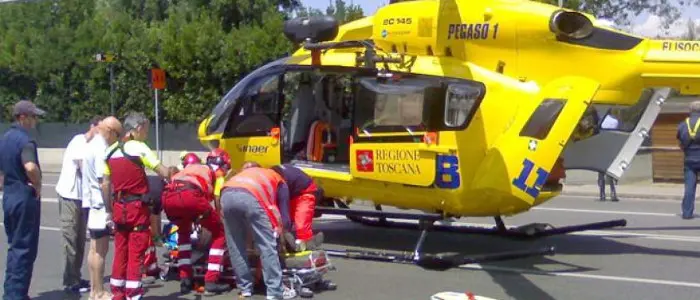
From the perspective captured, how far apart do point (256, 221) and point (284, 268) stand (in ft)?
2.44

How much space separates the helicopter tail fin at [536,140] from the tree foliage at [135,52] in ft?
58.4

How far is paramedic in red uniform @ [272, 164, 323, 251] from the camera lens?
9.11 metres

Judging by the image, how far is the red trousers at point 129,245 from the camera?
8164 millimetres

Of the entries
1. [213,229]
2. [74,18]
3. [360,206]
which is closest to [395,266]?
[213,229]

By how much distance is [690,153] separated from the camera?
1420 cm

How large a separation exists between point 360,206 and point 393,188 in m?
3.54

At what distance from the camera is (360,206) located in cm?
1412

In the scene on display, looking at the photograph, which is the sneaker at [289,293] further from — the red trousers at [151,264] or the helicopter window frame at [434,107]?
the helicopter window frame at [434,107]

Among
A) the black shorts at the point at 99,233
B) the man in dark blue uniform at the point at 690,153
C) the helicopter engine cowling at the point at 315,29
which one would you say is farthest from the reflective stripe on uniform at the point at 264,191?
the man in dark blue uniform at the point at 690,153

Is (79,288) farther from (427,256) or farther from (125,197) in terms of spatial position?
(427,256)

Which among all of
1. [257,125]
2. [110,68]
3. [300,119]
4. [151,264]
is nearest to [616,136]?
[300,119]

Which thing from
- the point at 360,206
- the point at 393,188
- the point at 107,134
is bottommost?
the point at 360,206

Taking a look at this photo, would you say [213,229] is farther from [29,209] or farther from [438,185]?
[438,185]

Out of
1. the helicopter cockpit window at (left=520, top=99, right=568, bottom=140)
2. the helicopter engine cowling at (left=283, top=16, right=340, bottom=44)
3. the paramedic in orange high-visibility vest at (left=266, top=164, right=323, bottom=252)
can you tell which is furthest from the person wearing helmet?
the helicopter cockpit window at (left=520, top=99, right=568, bottom=140)
